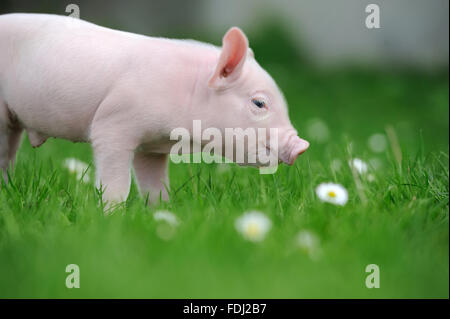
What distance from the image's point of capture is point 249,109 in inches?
106

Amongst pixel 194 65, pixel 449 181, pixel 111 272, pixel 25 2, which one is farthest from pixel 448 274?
pixel 25 2

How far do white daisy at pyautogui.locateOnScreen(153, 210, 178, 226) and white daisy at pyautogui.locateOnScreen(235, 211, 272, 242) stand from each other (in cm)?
27

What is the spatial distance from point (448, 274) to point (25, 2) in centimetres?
960

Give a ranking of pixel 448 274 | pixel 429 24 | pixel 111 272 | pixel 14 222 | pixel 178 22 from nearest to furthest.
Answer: pixel 111 272, pixel 448 274, pixel 14 222, pixel 429 24, pixel 178 22

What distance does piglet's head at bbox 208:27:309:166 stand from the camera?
2.67m

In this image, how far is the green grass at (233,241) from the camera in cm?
195

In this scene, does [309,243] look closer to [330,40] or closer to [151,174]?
[151,174]

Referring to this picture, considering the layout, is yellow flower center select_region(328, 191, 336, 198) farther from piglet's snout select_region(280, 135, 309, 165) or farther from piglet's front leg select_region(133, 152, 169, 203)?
piglet's front leg select_region(133, 152, 169, 203)

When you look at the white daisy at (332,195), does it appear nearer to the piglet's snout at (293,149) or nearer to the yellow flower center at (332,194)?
the yellow flower center at (332,194)

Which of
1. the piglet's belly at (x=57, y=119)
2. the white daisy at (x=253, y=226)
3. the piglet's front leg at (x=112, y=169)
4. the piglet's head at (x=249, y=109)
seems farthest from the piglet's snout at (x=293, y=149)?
the piglet's belly at (x=57, y=119)

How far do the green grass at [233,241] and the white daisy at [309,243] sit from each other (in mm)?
25

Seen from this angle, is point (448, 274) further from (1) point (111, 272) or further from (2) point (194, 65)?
(2) point (194, 65)

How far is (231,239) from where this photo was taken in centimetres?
217

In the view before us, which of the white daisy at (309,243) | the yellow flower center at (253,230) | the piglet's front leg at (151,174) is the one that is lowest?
the white daisy at (309,243)
